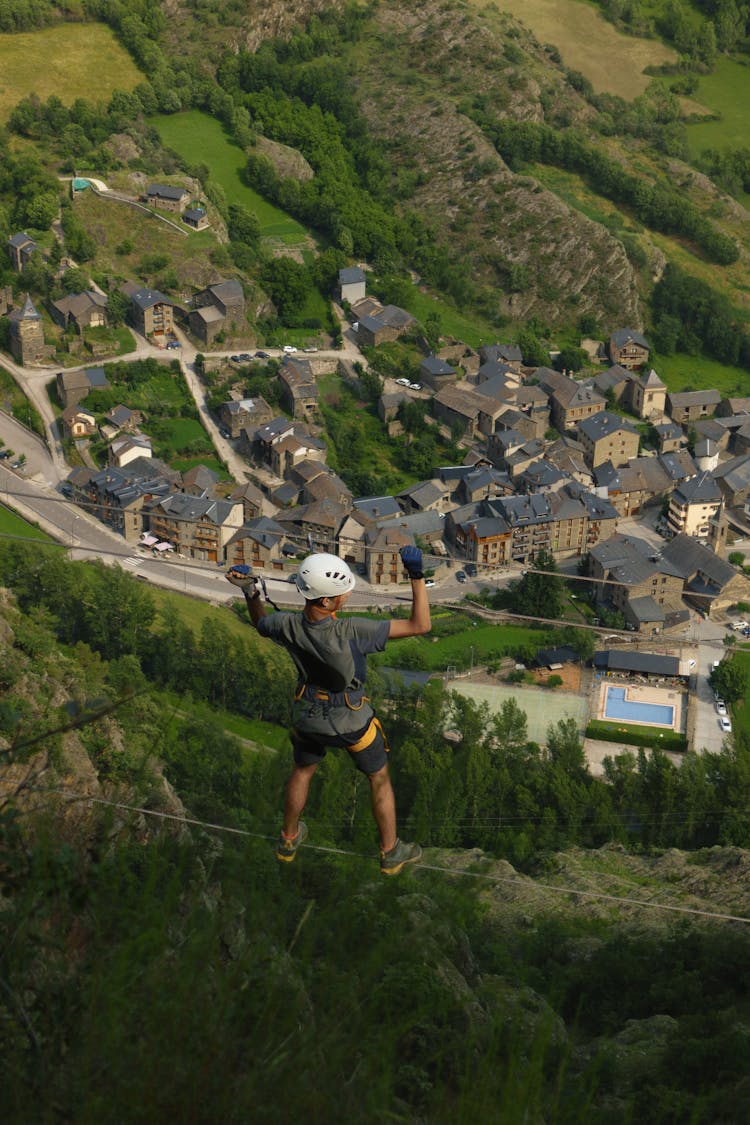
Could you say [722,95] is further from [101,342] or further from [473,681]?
[473,681]

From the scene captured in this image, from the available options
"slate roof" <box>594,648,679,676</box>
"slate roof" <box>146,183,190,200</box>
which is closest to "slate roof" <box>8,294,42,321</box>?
"slate roof" <box>146,183,190,200</box>

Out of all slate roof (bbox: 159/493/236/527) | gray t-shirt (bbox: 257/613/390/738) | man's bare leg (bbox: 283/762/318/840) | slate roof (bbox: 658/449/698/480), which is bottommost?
slate roof (bbox: 658/449/698/480)

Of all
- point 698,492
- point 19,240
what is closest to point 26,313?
point 19,240

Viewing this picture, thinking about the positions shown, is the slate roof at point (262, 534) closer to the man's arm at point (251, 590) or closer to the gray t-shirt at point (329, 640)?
the man's arm at point (251, 590)

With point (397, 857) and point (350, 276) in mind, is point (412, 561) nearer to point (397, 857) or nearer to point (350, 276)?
point (397, 857)

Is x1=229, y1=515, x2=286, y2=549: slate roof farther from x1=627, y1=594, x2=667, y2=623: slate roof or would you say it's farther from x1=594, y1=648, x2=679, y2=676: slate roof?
x1=627, y1=594, x2=667, y2=623: slate roof

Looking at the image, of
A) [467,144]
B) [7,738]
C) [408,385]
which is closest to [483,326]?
[408,385]

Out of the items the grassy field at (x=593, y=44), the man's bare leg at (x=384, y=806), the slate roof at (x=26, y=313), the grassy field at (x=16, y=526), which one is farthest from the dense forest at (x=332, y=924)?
the grassy field at (x=593, y=44)
